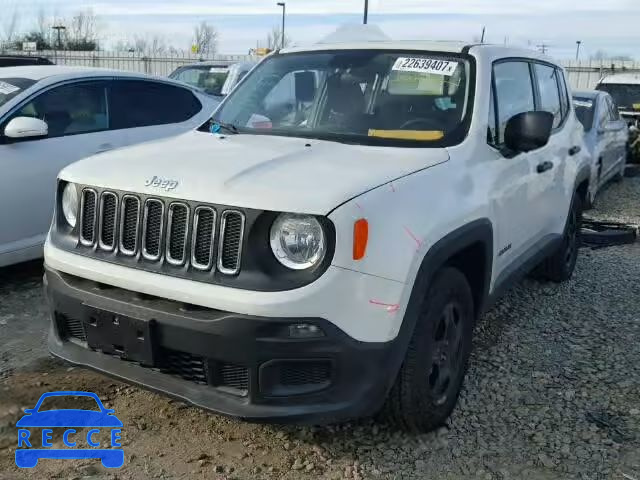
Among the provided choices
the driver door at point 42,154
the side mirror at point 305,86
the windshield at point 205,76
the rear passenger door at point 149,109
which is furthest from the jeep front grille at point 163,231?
the windshield at point 205,76

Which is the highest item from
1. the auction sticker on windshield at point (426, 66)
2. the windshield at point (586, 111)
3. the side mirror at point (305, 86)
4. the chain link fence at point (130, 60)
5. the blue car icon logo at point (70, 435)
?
the auction sticker on windshield at point (426, 66)

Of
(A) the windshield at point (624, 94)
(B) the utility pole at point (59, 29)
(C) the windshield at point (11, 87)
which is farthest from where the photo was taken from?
(B) the utility pole at point (59, 29)

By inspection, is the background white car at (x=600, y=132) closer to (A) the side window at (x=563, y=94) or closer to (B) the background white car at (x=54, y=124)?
(A) the side window at (x=563, y=94)

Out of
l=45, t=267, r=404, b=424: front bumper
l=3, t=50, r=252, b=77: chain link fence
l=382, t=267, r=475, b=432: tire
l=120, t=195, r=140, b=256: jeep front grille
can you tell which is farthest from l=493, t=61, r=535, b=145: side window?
l=3, t=50, r=252, b=77: chain link fence

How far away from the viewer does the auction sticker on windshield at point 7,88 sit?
5.27 metres

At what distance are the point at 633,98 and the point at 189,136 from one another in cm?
1233

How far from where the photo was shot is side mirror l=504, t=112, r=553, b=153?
360 cm

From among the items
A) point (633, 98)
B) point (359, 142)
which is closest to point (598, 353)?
point (359, 142)

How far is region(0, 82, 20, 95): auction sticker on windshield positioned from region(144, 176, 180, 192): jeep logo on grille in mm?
3095

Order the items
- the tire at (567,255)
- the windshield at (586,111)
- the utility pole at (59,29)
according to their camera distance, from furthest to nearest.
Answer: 1. the utility pole at (59,29)
2. the windshield at (586,111)
3. the tire at (567,255)

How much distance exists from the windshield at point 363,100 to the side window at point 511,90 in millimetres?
302

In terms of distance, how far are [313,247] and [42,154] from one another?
338 cm

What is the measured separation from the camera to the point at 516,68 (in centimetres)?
430

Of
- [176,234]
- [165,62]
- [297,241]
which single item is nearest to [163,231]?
[176,234]
